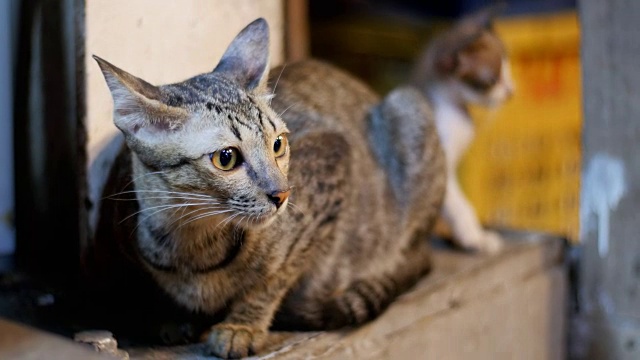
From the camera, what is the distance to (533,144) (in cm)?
396

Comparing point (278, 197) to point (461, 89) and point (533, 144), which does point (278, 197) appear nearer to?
point (461, 89)

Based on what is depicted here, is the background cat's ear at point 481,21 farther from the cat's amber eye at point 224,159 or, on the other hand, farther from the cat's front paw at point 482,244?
the cat's amber eye at point 224,159

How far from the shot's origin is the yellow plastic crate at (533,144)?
3.88 metres

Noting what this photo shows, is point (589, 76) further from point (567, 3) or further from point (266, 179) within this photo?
point (567, 3)

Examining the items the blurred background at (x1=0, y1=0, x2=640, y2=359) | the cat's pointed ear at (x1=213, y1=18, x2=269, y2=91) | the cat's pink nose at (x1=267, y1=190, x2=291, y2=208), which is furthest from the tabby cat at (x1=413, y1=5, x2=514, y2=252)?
the cat's pink nose at (x1=267, y1=190, x2=291, y2=208)

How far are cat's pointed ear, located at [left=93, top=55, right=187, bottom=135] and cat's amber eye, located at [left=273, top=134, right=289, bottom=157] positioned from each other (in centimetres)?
18

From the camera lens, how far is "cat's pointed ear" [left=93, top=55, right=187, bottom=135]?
109 cm

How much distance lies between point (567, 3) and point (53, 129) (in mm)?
3074

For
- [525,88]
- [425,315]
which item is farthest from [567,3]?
[425,315]

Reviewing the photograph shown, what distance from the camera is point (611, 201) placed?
2.11 meters

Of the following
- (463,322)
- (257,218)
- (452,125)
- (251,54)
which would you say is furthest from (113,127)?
(452,125)

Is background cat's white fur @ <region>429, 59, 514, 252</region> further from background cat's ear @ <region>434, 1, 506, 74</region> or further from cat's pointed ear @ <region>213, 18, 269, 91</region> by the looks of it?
cat's pointed ear @ <region>213, 18, 269, 91</region>

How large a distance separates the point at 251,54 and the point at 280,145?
217mm

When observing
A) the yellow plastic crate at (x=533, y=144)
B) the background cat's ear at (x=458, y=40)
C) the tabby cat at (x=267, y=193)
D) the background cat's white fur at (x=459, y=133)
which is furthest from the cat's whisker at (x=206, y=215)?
the yellow plastic crate at (x=533, y=144)
